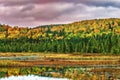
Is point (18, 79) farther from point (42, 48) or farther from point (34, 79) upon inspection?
point (42, 48)

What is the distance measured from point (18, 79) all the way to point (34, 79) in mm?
2203

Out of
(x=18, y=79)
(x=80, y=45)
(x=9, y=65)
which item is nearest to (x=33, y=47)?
(x=80, y=45)

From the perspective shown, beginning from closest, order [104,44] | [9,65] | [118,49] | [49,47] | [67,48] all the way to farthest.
A: [9,65], [118,49], [104,44], [67,48], [49,47]

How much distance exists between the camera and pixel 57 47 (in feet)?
593

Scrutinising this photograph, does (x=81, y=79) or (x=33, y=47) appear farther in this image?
(x=33, y=47)

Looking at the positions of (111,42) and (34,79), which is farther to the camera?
(111,42)

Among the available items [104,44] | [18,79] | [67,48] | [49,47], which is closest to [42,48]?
[49,47]

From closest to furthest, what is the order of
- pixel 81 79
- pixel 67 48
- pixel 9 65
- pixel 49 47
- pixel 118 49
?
pixel 81 79 < pixel 9 65 < pixel 118 49 < pixel 67 48 < pixel 49 47

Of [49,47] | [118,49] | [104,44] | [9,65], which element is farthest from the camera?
[49,47]

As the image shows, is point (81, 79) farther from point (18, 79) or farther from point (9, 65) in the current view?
point (9, 65)

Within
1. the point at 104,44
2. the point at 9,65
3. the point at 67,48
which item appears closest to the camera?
the point at 9,65

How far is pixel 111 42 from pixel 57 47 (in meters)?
30.7

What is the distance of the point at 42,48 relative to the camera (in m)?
195

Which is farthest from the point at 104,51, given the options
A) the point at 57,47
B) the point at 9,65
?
the point at 9,65
